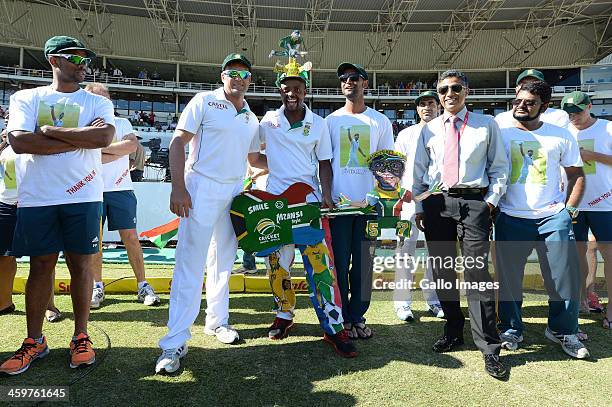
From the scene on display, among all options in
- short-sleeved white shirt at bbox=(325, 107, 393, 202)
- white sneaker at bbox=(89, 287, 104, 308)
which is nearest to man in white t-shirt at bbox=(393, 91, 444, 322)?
short-sleeved white shirt at bbox=(325, 107, 393, 202)

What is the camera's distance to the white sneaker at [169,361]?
2.49m

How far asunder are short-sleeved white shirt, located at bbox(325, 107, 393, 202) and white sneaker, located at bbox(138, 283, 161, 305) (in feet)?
7.55

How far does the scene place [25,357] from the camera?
253 cm

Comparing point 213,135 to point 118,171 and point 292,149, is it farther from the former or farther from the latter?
point 118,171

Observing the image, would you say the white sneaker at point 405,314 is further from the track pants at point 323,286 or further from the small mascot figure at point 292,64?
the small mascot figure at point 292,64

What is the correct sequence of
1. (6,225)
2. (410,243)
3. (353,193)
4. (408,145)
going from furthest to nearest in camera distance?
(408,145) < (410,243) < (6,225) < (353,193)

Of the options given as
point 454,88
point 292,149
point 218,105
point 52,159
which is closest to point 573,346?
point 454,88

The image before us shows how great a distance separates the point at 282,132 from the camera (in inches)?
124

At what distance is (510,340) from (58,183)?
12.0 ft

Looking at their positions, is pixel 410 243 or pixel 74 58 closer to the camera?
pixel 74 58

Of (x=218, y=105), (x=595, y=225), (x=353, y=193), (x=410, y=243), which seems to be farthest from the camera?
(x=410, y=243)

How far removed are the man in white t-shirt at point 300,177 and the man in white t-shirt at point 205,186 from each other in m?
0.25

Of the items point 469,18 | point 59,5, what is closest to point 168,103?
point 59,5

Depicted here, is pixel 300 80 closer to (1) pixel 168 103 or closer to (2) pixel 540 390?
(2) pixel 540 390
